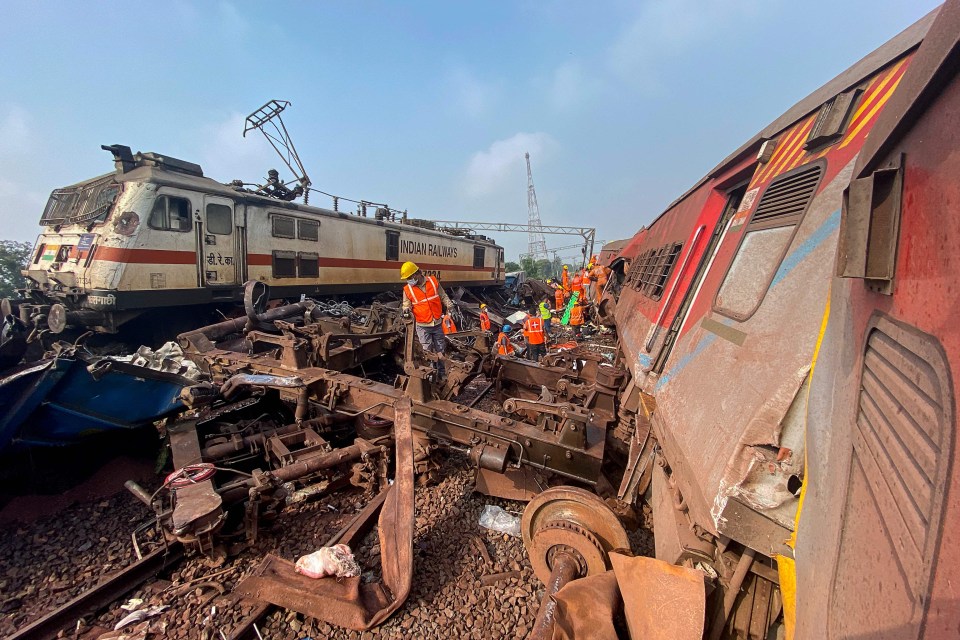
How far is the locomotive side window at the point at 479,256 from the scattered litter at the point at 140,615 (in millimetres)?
16344

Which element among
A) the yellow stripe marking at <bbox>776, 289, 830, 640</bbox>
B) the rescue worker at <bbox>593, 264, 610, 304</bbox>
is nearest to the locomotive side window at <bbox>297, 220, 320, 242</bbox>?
the rescue worker at <bbox>593, 264, 610, 304</bbox>

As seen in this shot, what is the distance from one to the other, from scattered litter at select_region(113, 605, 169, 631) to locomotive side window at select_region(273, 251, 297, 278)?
7.07 metres

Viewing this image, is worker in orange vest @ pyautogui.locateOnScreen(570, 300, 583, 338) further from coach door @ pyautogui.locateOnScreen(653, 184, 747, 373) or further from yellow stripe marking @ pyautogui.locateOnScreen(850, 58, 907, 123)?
yellow stripe marking @ pyautogui.locateOnScreen(850, 58, 907, 123)

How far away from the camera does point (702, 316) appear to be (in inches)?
94.7

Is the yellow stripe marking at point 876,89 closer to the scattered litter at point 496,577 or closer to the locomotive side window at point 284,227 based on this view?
the scattered litter at point 496,577

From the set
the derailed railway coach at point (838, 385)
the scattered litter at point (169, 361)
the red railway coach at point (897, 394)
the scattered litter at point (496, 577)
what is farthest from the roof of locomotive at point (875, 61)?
the scattered litter at point (169, 361)

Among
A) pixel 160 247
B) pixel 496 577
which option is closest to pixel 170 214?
pixel 160 247

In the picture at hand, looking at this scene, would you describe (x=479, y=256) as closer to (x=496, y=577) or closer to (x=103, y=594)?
(x=496, y=577)

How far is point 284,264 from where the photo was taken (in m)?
8.48

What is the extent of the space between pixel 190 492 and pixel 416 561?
1626mm

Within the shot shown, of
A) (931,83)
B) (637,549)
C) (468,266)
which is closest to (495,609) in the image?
(637,549)

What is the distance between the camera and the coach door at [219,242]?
6.92 m

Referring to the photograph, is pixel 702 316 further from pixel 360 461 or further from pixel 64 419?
pixel 64 419

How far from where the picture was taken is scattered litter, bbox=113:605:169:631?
7.10ft
